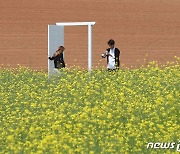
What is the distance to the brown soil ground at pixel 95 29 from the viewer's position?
25781 mm

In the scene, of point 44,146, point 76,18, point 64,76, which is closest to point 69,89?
point 64,76

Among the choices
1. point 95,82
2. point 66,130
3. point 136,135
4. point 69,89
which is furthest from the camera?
point 95,82

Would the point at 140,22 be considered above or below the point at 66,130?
above

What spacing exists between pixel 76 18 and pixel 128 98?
1307 cm

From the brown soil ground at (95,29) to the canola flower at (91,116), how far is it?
27.2 ft

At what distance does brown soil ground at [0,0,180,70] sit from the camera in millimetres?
25781

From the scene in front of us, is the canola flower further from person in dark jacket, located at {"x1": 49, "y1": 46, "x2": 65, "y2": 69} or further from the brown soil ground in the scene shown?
the brown soil ground

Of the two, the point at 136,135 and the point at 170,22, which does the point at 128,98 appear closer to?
the point at 136,135

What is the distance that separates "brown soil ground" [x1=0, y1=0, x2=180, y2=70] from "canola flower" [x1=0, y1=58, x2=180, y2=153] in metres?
8.30

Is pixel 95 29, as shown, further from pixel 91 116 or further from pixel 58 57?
pixel 91 116

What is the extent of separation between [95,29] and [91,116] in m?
15.3

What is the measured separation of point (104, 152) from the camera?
867 cm
